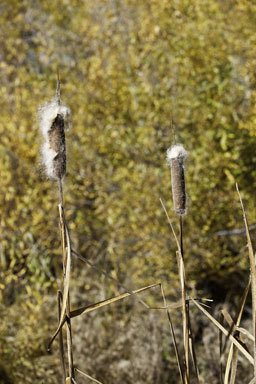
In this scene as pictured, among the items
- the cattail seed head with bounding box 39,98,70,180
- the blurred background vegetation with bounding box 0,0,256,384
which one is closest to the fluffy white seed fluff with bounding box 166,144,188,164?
the cattail seed head with bounding box 39,98,70,180

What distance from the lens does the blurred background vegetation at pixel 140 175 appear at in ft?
9.52

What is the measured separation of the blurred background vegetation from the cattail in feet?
5.94

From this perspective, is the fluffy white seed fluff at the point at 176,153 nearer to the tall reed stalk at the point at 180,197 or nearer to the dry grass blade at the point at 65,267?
the tall reed stalk at the point at 180,197

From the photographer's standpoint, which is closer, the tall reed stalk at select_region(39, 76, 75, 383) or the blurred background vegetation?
the tall reed stalk at select_region(39, 76, 75, 383)

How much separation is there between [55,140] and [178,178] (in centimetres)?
26

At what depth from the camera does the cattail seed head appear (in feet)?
3.09

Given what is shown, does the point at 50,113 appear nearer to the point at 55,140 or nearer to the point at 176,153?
the point at 55,140

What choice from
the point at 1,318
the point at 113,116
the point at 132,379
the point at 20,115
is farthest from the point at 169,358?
the point at 20,115

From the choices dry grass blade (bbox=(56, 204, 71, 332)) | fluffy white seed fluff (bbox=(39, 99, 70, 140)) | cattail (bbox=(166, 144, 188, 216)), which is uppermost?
fluffy white seed fluff (bbox=(39, 99, 70, 140))

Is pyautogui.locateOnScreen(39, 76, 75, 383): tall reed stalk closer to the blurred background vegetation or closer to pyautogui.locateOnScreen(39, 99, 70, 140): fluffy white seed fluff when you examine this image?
pyautogui.locateOnScreen(39, 99, 70, 140): fluffy white seed fluff

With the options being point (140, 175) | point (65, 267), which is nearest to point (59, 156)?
point (65, 267)

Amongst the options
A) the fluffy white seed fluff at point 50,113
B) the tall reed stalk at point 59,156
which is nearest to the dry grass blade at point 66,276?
the tall reed stalk at point 59,156

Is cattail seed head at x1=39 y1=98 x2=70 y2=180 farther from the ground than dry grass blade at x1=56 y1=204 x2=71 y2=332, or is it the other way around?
cattail seed head at x1=39 y1=98 x2=70 y2=180

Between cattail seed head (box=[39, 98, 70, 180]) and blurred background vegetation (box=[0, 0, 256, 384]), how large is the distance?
1879 mm
